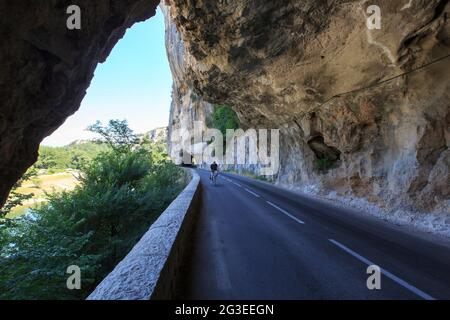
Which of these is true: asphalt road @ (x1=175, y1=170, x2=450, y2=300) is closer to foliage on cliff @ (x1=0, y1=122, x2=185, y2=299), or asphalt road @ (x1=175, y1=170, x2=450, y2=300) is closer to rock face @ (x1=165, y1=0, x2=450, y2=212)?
rock face @ (x1=165, y1=0, x2=450, y2=212)

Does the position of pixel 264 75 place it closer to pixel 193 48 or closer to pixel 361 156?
pixel 193 48

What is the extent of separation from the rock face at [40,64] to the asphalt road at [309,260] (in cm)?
445

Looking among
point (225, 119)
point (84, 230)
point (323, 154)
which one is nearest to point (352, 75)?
point (323, 154)

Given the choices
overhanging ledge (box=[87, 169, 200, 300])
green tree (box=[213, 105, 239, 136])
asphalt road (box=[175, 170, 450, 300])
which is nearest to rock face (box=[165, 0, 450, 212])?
asphalt road (box=[175, 170, 450, 300])

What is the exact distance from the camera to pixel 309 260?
5.30 m

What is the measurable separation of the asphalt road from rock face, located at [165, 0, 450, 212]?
3.06 metres

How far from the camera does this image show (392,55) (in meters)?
9.93

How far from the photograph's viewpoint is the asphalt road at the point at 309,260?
13.4ft

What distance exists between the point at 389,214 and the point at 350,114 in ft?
17.4

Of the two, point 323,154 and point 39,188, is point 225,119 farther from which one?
point 39,188

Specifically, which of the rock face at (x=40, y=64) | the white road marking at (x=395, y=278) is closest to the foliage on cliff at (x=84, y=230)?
the rock face at (x=40, y=64)

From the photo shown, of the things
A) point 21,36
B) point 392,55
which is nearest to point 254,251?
point 21,36

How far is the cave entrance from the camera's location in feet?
55.0

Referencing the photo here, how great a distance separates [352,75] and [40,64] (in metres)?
10.9
